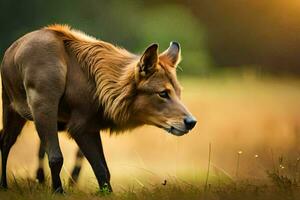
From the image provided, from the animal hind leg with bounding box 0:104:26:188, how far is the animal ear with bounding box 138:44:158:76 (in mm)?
1574

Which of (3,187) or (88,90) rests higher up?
(88,90)

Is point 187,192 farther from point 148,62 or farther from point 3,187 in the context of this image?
point 3,187

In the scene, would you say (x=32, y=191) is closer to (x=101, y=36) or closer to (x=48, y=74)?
(x=48, y=74)

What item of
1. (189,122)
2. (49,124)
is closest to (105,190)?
(49,124)

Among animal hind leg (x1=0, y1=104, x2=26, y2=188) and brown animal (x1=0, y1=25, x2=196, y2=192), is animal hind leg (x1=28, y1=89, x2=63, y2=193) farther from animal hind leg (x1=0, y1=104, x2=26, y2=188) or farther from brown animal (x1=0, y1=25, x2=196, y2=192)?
animal hind leg (x1=0, y1=104, x2=26, y2=188)

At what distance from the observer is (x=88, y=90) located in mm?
7891

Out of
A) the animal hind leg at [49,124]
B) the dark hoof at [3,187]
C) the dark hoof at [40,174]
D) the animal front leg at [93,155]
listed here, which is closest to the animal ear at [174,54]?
the animal front leg at [93,155]

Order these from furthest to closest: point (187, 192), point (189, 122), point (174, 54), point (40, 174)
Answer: point (40, 174)
point (174, 54)
point (189, 122)
point (187, 192)

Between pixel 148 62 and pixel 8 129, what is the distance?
5.94 feet

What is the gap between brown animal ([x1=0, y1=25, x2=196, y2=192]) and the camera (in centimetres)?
768

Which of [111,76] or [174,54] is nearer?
[111,76]

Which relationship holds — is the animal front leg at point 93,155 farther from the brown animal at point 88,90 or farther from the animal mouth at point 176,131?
the animal mouth at point 176,131

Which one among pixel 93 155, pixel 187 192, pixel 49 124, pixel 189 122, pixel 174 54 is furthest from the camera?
pixel 174 54

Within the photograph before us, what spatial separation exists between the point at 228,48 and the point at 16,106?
10.6 ft
